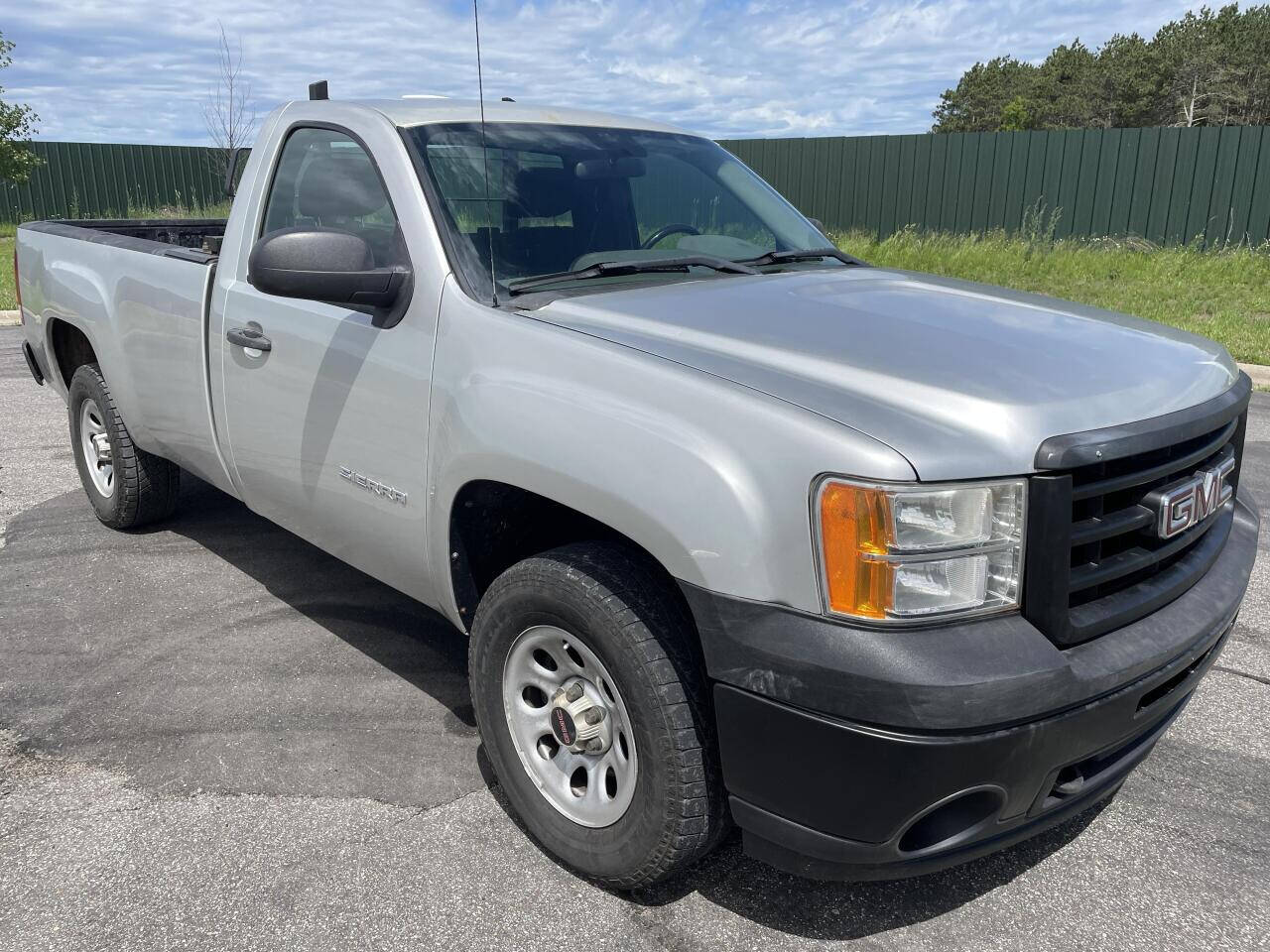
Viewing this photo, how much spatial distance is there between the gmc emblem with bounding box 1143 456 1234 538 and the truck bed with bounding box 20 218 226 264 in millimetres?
3376

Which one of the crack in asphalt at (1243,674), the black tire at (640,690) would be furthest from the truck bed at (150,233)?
the crack in asphalt at (1243,674)

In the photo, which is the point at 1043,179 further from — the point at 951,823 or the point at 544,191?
the point at 951,823

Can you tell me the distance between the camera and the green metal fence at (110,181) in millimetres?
25047

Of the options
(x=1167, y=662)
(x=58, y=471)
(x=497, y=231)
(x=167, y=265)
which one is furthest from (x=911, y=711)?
(x=58, y=471)

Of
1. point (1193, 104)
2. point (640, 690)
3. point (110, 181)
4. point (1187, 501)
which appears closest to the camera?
point (640, 690)

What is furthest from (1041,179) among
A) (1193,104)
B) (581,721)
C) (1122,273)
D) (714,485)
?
(1193,104)

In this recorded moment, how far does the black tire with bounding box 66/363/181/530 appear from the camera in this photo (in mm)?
4797

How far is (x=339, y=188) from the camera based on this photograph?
11.3 feet

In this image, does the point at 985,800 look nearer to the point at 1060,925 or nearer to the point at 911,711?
the point at 911,711

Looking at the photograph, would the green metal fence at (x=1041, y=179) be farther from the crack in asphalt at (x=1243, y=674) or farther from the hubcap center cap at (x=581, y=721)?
the hubcap center cap at (x=581, y=721)

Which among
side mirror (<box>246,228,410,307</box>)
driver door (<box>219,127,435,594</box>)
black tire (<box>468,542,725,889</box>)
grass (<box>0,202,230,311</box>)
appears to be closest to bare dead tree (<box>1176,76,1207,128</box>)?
grass (<box>0,202,230,311</box>)

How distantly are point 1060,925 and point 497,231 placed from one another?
2.29 metres

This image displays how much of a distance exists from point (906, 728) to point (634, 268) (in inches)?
67.4

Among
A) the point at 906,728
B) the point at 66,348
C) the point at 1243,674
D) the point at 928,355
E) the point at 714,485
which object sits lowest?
the point at 1243,674
